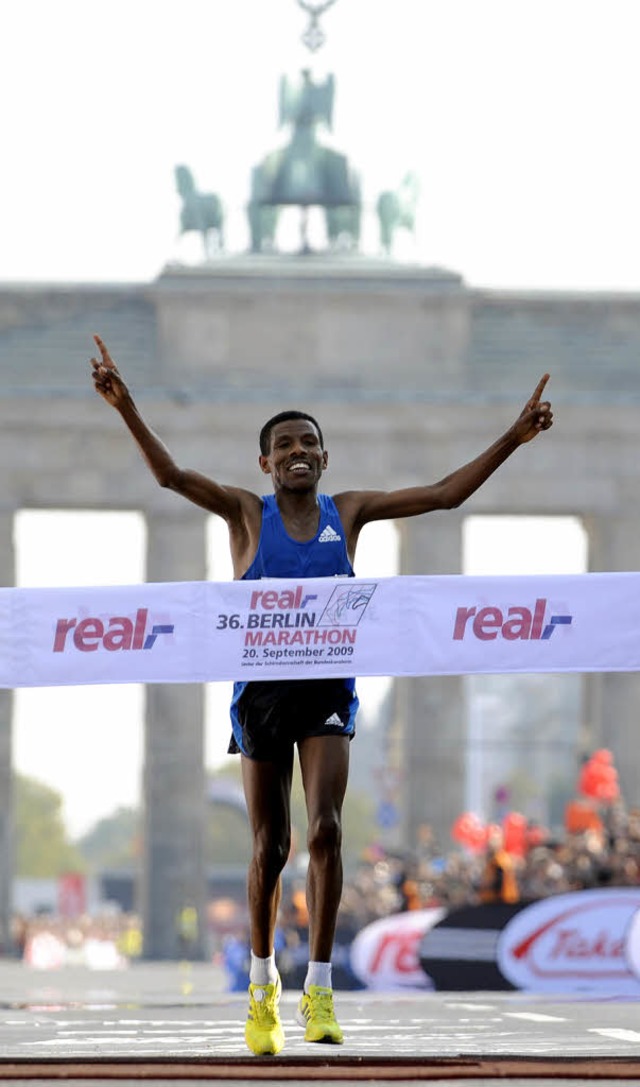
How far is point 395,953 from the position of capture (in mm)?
29297

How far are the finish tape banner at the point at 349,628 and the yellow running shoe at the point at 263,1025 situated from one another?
51.8 inches

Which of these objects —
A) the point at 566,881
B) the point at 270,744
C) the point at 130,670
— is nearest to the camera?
the point at 270,744

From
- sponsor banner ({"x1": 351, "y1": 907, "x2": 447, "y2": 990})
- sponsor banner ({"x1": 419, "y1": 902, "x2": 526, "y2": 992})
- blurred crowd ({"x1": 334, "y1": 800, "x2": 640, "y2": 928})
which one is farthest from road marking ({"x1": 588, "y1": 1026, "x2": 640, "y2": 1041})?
sponsor banner ({"x1": 351, "y1": 907, "x2": 447, "y2": 990})

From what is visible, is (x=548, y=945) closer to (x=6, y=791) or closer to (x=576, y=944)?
(x=576, y=944)

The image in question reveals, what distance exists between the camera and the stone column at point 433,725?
57.4 m

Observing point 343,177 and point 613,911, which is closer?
point 613,911

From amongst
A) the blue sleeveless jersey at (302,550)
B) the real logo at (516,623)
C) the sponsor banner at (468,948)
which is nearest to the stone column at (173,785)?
the sponsor banner at (468,948)

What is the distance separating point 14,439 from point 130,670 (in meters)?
48.2

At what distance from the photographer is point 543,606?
11.0 meters

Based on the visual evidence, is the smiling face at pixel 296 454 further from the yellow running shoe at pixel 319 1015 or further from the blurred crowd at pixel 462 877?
the blurred crowd at pixel 462 877

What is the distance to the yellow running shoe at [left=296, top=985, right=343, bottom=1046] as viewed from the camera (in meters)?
10.3

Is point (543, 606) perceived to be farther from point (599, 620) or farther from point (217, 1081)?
point (217, 1081)

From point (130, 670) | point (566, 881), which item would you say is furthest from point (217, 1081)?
point (566, 881)

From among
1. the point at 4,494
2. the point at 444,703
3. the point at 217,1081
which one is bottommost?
the point at 217,1081
